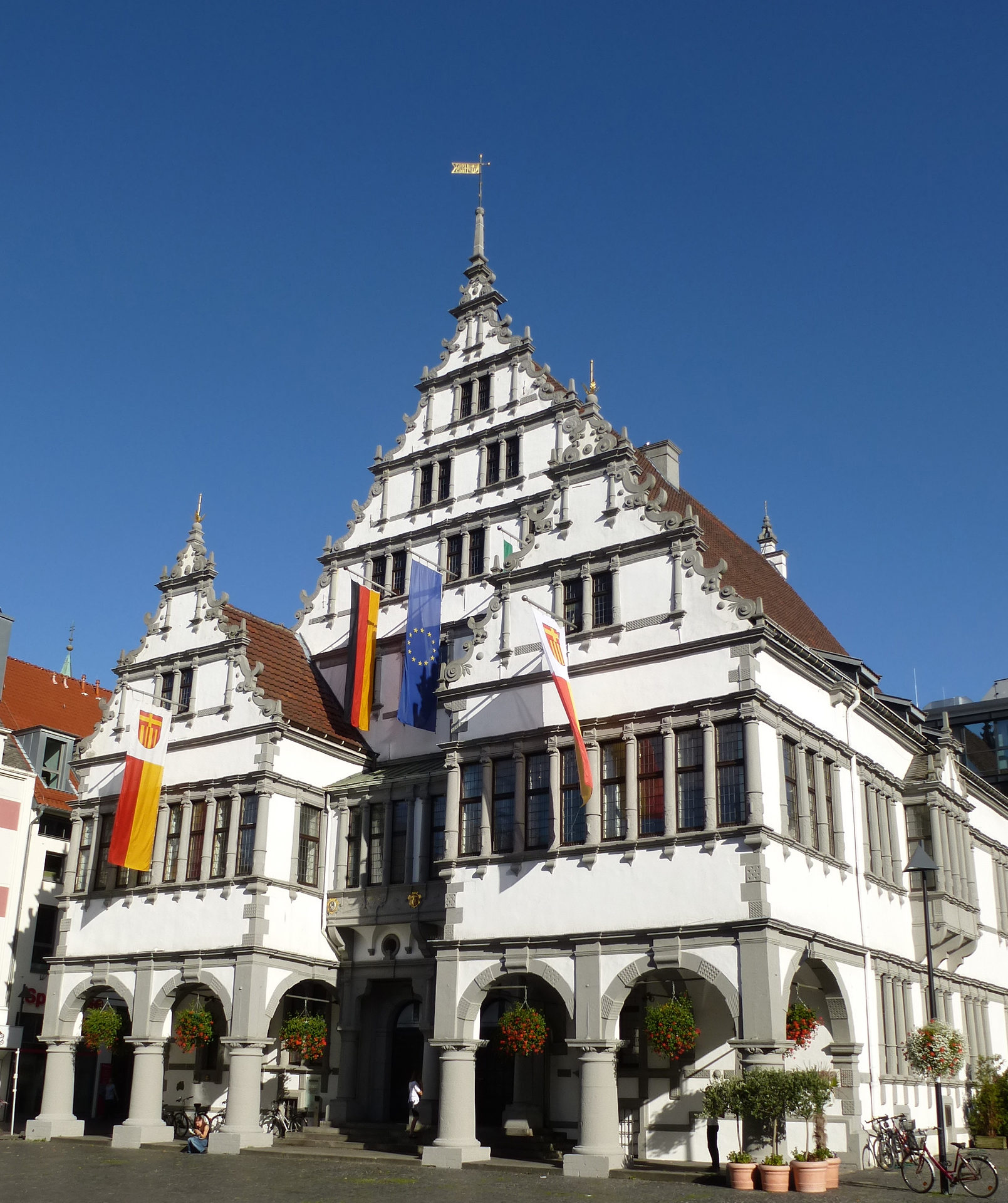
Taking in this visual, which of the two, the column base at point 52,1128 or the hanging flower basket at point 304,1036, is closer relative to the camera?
the hanging flower basket at point 304,1036

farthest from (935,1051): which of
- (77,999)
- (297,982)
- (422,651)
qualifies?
(77,999)

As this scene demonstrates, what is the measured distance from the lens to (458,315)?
39062mm

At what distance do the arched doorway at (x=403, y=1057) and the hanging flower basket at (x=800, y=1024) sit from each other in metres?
11.2

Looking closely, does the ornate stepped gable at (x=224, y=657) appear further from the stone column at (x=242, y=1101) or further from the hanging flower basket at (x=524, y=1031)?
the hanging flower basket at (x=524, y=1031)

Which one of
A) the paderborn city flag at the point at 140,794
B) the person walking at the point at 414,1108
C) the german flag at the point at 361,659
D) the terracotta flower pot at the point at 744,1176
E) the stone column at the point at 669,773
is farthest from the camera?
the german flag at the point at 361,659

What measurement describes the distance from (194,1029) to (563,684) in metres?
→ 13.6

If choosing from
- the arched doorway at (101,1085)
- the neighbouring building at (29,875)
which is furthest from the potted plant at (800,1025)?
the arched doorway at (101,1085)

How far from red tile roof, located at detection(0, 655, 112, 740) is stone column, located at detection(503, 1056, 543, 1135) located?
23784 millimetres

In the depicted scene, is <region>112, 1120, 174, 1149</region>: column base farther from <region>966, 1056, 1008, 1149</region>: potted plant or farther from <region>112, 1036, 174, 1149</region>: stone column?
<region>966, 1056, 1008, 1149</region>: potted plant

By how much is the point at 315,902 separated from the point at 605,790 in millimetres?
10210

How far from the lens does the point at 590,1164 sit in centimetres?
2411

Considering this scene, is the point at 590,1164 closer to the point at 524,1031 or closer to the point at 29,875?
the point at 524,1031

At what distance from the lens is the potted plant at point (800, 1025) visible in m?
24.3

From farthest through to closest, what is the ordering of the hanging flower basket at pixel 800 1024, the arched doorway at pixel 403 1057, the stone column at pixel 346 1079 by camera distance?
the arched doorway at pixel 403 1057 < the stone column at pixel 346 1079 < the hanging flower basket at pixel 800 1024
